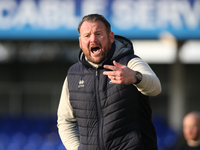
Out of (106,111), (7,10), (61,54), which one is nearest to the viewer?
(106,111)

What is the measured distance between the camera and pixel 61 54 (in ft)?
42.4

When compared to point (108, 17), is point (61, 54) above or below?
below

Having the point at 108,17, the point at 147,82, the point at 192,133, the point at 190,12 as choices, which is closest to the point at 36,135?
the point at 108,17

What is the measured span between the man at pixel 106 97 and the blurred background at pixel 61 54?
8.50ft

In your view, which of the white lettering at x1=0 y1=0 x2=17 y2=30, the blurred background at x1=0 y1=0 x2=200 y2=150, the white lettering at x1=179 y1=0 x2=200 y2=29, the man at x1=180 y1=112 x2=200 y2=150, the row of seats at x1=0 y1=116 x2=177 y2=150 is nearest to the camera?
the man at x1=180 y1=112 x2=200 y2=150

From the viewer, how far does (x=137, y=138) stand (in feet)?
6.93

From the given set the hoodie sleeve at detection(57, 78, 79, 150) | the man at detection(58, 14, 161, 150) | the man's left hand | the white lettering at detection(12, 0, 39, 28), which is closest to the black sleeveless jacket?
the man at detection(58, 14, 161, 150)

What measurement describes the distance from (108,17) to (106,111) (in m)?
5.05

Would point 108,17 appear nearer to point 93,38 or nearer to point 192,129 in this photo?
point 192,129

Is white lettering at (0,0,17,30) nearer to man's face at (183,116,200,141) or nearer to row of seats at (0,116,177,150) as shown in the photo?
row of seats at (0,116,177,150)

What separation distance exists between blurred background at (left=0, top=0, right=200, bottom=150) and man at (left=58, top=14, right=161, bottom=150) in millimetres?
2592

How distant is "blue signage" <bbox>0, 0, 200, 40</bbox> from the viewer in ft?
22.6

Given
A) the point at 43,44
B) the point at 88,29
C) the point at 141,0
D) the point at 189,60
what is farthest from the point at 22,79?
the point at 88,29

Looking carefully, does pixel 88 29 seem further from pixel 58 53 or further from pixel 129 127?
pixel 58 53
